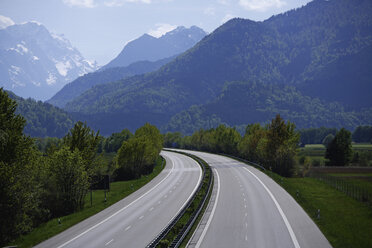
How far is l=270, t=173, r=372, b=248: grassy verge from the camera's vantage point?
1147 inches

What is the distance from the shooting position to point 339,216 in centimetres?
3831

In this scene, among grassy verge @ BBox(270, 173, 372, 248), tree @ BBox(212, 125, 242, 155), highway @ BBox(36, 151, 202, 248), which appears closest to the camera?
grassy verge @ BBox(270, 173, 372, 248)

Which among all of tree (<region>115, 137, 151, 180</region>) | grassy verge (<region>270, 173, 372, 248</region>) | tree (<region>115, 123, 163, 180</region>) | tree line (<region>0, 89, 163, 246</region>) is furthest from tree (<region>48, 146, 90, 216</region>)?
tree (<region>115, 137, 151, 180</region>)

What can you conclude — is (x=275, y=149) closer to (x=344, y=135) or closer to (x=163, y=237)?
(x=344, y=135)

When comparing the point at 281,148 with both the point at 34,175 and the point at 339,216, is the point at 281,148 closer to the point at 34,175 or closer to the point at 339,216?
the point at 339,216

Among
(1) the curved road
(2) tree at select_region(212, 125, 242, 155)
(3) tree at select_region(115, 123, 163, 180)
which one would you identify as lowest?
(1) the curved road

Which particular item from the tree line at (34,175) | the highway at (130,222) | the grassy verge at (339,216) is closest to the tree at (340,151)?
the grassy verge at (339,216)

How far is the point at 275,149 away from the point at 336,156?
3293 centimetres

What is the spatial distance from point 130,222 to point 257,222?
1169 centimetres

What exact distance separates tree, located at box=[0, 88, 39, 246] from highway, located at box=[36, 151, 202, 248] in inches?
204

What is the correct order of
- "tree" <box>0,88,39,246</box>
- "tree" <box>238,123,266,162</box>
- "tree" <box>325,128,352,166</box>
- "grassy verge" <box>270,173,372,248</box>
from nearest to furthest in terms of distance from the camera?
"grassy verge" <box>270,173,372,248</box> < "tree" <box>0,88,39,246</box> < "tree" <box>238,123,266,162</box> < "tree" <box>325,128,352,166</box>

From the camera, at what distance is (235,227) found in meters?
32.2

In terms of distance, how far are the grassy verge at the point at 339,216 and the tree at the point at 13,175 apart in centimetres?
2681

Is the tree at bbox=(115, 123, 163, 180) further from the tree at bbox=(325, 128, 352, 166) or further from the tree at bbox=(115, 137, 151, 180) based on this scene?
the tree at bbox=(325, 128, 352, 166)
